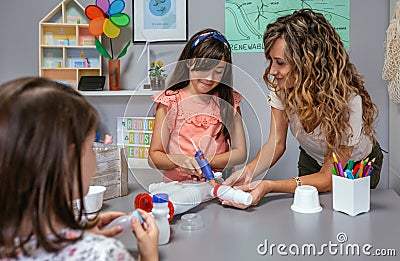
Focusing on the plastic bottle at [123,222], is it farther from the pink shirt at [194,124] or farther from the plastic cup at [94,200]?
the pink shirt at [194,124]

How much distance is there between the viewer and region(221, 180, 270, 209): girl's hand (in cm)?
129

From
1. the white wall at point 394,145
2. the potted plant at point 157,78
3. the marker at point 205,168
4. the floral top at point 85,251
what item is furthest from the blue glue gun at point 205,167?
the white wall at point 394,145

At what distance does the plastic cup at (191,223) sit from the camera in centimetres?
112

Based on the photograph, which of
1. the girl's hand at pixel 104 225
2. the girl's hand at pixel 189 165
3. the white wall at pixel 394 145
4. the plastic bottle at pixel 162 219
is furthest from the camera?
the white wall at pixel 394 145

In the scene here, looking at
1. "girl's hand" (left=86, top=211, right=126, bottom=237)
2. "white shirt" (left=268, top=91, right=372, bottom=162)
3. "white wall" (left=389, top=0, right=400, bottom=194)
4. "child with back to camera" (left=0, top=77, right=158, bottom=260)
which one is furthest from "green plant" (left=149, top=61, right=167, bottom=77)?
"child with back to camera" (left=0, top=77, right=158, bottom=260)

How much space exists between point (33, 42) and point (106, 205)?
4.23ft

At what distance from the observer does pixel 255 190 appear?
133cm

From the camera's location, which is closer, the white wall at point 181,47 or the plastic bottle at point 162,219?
the plastic bottle at point 162,219

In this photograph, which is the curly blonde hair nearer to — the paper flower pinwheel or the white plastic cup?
the white plastic cup

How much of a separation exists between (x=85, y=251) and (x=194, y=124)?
87 cm

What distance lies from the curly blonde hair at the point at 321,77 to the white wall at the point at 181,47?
379 mm

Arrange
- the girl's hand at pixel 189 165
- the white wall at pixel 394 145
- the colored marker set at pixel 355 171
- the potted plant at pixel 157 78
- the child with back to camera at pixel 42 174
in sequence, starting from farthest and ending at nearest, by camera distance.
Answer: the potted plant at pixel 157 78 → the white wall at pixel 394 145 → the girl's hand at pixel 189 165 → the colored marker set at pixel 355 171 → the child with back to camera at pixel 42 174

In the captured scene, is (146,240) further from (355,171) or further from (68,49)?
(68,49)

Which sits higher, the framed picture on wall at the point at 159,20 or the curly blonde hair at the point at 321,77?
the framed picture on wall at the point at 159,20
